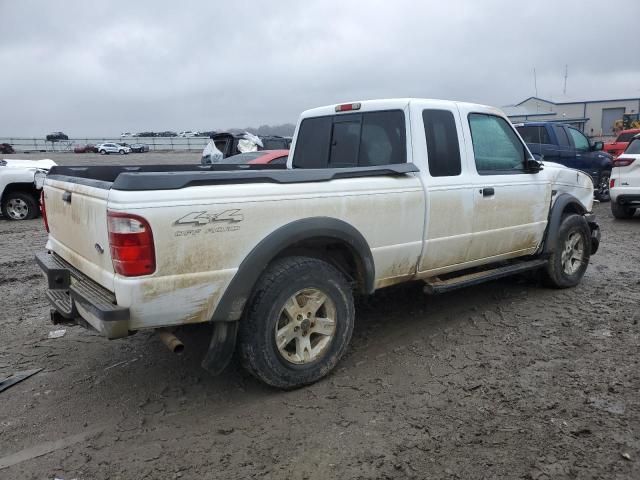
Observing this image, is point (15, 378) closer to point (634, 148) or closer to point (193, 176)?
point (193, 176)

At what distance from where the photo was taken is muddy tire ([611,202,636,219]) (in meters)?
10.8

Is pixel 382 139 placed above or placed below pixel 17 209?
above

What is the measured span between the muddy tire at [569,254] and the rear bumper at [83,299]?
172 inches

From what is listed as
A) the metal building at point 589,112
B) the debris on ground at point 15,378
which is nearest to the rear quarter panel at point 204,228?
the debris on ground at point 15,378

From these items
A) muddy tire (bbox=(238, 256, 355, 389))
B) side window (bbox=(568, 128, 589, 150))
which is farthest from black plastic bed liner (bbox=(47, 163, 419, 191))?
side window (bbox=(568, 128, 589, 150))

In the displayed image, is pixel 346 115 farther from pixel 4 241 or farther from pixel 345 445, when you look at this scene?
pixel 4 241

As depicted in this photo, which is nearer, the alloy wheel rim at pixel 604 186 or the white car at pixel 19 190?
the white car at pixel 19 190

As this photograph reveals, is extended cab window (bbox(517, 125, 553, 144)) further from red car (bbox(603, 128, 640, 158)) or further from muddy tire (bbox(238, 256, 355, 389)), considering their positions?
muddy tire (bbox(238, 256, 355, 389))

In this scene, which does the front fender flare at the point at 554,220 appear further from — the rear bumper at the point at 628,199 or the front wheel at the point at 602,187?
the front wheel at the point at 602,187

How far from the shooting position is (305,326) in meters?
3.64

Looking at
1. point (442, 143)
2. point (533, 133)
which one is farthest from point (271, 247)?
point (533, 133)

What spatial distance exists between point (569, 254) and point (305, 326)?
3.59 metres

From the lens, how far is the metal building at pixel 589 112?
48938 millimetres

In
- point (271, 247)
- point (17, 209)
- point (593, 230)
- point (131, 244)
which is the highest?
point (131, 244)
